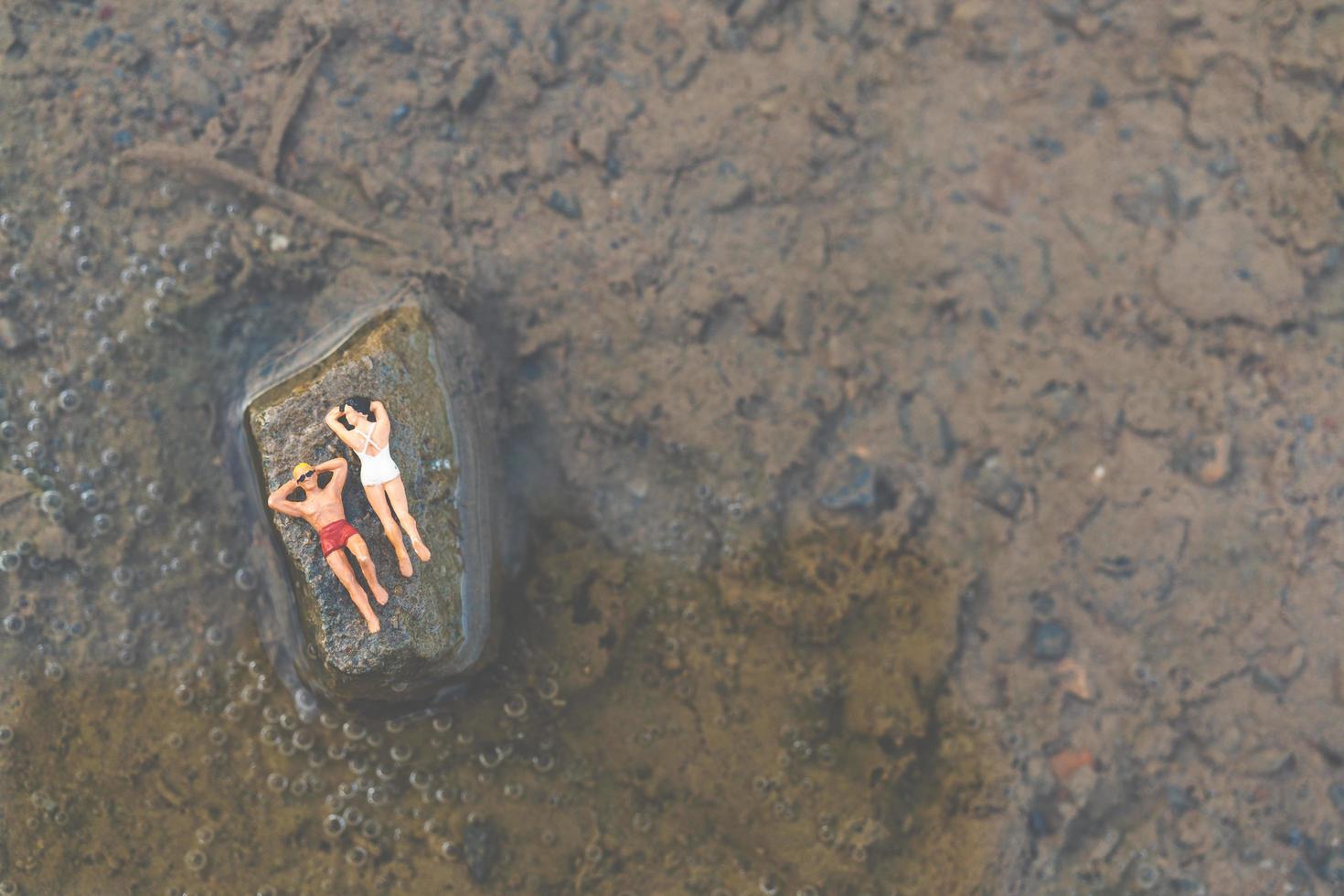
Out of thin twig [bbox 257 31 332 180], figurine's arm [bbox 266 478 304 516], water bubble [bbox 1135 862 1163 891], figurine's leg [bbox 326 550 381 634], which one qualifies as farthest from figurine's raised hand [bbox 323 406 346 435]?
water bubble [bbox 1135 862 1163 891]

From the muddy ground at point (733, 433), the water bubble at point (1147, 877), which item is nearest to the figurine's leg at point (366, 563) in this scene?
the muddy ground at point (733, 433)

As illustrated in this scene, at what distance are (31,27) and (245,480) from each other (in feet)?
7.45

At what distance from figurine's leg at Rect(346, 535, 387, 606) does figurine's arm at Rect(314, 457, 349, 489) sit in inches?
8.4

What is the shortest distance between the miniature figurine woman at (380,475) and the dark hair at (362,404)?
0.13 ft

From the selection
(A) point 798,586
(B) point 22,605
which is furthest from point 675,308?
(B) point 22,605

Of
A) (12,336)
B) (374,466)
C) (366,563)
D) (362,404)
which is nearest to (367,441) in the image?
(374,466)

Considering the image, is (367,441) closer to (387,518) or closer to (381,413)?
(381,413)

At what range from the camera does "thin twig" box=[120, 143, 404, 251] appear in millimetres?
4078

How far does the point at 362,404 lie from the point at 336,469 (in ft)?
1.02

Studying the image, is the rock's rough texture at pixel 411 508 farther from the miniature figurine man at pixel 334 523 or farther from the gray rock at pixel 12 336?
the gray rock at pixel 12 336

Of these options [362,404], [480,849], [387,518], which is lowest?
[480,849]

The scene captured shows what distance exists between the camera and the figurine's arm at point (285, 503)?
336cm

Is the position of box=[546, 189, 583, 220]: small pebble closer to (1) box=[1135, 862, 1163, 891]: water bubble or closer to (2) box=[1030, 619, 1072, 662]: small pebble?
(2) box=[1030, 619, 1072, 662]: small pebble

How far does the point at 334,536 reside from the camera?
3.33m
